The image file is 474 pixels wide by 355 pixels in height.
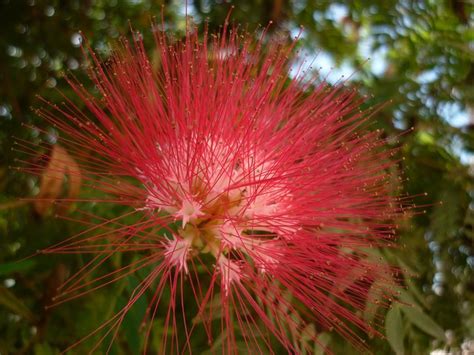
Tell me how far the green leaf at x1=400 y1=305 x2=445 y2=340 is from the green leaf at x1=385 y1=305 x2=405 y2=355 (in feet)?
0.20

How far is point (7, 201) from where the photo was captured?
1771 millimetres

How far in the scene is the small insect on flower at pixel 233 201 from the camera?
1501mm

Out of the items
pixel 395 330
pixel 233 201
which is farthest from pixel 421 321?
pixel 233 201

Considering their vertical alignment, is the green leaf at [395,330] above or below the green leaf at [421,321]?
below

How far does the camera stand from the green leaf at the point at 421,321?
1.69m

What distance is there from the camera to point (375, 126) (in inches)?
84.3

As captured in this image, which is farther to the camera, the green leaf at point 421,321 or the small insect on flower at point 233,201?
the green leaf at point 421,321

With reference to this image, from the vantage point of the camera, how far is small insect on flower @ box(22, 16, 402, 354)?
4.92 feet

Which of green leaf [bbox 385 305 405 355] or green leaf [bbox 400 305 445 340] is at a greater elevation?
green leaf [bbox 400 305 445 340]

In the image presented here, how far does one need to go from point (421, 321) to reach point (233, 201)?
73cm

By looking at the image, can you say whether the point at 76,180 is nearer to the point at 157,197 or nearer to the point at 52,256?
the point at 52,256

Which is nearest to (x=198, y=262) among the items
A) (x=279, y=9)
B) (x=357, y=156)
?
(x=357, y=156)

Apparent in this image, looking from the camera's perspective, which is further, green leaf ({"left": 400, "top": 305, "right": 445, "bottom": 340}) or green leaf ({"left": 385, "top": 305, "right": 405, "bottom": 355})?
green leaf ({"left": 400, "top": 305, "right": 445, "bottom": 340})

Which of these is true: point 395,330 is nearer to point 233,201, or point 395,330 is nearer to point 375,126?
point 233,201
